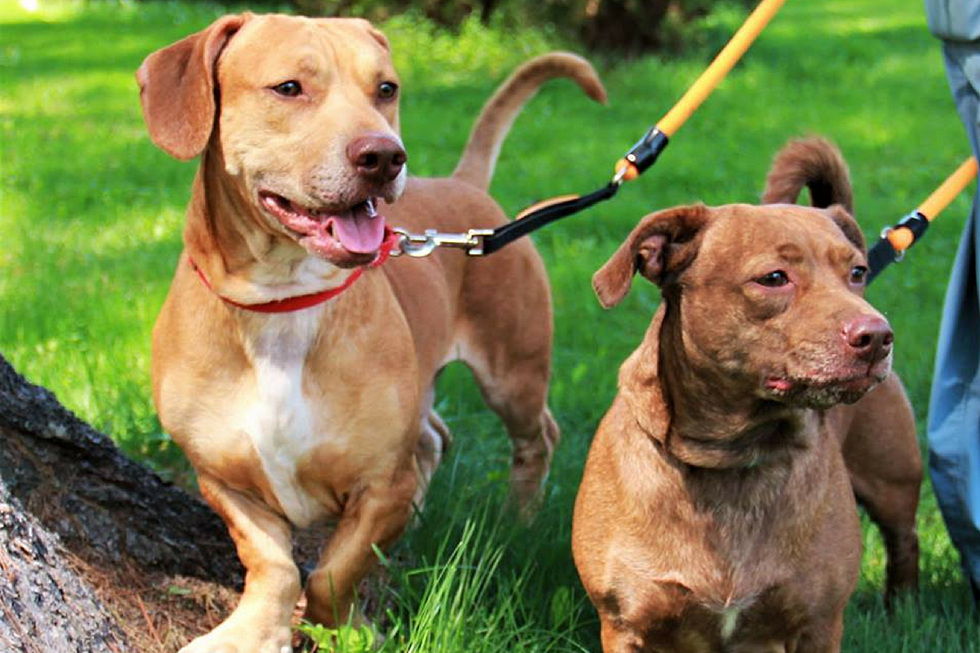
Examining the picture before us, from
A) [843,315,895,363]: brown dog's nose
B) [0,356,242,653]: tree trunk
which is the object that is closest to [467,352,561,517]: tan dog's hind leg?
[0,356,242,653]: tree trunk

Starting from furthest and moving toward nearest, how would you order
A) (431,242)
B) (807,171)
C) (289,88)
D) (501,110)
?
(501,110) < (807,171) < (431,242) < (289,88)

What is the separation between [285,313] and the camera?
153 inches

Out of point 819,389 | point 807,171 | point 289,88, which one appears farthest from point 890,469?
point 289,88

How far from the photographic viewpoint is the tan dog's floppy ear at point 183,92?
148 inches

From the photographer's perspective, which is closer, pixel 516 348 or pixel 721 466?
pixel 721 466

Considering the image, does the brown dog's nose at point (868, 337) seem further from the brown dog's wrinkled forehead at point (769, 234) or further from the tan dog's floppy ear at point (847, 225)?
the tan dog's floppy ear at point (847, 225)

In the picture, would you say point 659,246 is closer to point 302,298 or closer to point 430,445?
point 302,298

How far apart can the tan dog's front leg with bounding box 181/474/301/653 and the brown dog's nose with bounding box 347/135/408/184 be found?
103 centimetres

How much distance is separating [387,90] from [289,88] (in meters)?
0.32

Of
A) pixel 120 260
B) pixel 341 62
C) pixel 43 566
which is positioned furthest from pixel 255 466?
pixel 120 260

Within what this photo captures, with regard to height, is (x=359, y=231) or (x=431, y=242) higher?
(x=359, y=231)

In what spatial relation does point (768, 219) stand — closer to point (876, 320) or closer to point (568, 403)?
point (876, 320)

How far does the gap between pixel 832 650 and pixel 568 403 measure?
2.70 meters

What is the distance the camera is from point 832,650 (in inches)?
146
